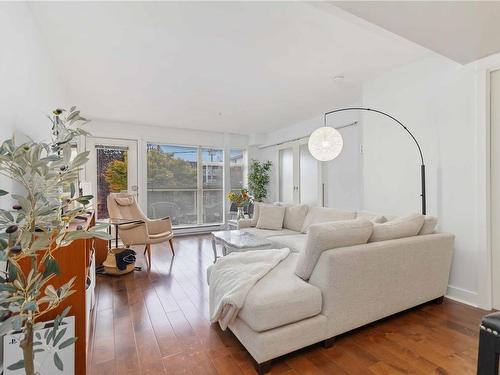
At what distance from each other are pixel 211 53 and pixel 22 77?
1.53 meters

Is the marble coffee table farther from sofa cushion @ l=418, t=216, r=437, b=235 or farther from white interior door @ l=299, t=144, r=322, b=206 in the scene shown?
white interior door @ l=299, t=144, r=322, b=206

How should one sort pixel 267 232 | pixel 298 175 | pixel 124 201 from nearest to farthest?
pixel 267 232 → pixel 124 201 → pixel 298 175

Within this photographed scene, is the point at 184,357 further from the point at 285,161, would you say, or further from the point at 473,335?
the point at 285,161

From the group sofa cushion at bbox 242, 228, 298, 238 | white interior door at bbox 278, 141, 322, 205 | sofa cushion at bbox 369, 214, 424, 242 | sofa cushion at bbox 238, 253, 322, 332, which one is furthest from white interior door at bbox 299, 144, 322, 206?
sofa cushion at bbox 238, 253, 322, 332

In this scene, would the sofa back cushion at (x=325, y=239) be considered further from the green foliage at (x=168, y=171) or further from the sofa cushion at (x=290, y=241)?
the green foliage at (x=168, y=171)

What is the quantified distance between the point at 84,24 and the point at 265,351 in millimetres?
2782

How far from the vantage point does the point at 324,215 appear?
3605 mm

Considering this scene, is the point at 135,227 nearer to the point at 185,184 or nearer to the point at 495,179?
the point at 185,184

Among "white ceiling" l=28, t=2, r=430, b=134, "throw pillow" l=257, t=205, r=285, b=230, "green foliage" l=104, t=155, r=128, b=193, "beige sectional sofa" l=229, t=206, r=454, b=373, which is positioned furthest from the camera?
"green foliage" l=104, t=155, r=128, b=193

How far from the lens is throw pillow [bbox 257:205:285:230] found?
407 centimetres

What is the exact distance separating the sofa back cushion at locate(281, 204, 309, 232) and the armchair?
1.82 metres

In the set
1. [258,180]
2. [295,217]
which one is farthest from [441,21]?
[258,180]

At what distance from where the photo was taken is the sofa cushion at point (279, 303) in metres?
1.54

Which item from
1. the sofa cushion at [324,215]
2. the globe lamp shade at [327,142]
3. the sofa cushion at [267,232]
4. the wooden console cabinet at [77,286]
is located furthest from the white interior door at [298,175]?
the wooden console cabinet at [77,286]
